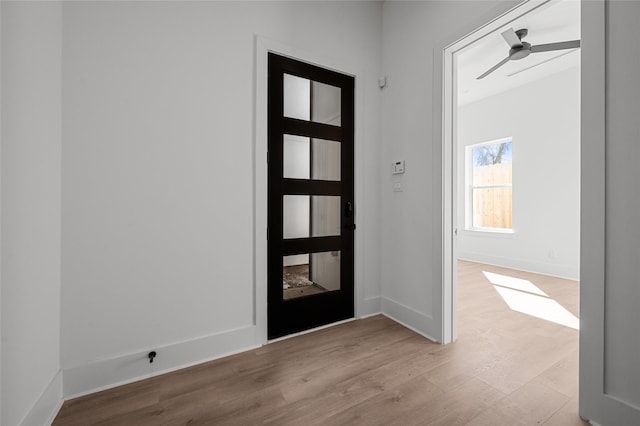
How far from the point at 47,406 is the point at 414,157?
2726mm

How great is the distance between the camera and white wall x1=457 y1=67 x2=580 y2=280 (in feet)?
12.9

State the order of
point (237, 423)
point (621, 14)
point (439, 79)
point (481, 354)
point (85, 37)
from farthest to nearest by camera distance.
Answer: point (439, 79) < point (481, 354) < point (85, 37) < point (237, 423) < point (621, 14)

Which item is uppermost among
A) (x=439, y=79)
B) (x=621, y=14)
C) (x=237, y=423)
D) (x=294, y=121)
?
(x=439, y=79)

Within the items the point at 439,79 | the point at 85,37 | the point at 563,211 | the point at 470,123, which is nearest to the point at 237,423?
the point at 85,37

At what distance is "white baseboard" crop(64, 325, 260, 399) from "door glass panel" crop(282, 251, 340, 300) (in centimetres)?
42

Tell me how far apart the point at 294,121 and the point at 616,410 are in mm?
2441

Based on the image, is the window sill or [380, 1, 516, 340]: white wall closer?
[380, 1, 516, 340]: white wall

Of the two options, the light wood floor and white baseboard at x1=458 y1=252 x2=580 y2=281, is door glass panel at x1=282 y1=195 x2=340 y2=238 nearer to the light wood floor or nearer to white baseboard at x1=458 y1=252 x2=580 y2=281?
the light wood floor

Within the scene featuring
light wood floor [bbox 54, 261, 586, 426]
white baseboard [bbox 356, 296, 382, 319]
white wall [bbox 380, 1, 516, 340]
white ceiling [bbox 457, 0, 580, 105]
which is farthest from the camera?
white ceiling [bbox 457, 0, 580, 105]

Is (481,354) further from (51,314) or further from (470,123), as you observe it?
(470,123)

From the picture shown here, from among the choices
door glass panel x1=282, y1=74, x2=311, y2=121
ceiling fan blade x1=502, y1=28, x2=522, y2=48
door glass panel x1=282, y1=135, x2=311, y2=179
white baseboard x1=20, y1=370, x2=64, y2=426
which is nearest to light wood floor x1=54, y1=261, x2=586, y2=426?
white baseboard x1=20, y1=370, x2=64, y2=426

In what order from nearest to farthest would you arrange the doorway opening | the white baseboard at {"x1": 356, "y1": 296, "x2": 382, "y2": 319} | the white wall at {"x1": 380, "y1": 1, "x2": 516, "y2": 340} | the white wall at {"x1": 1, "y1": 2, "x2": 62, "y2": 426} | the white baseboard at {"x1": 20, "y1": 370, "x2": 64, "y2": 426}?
the white wall at {"x1": 1, "y1": 2, "x2": 62, "y2": 426}
the white baseboard at {"x1": 20, "y1": 370, "x2": 64, "y2": 426}
the white wall at {"x1": 380, "y1": 1, "x2": 516, "y2": 340}
the white baseboard at {"x1": 356, "y1": 296, "x2": 382, "y2": 319}
the doorway opening

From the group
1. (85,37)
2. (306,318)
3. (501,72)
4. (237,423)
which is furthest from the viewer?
(501,72)

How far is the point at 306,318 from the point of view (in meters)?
2.30
